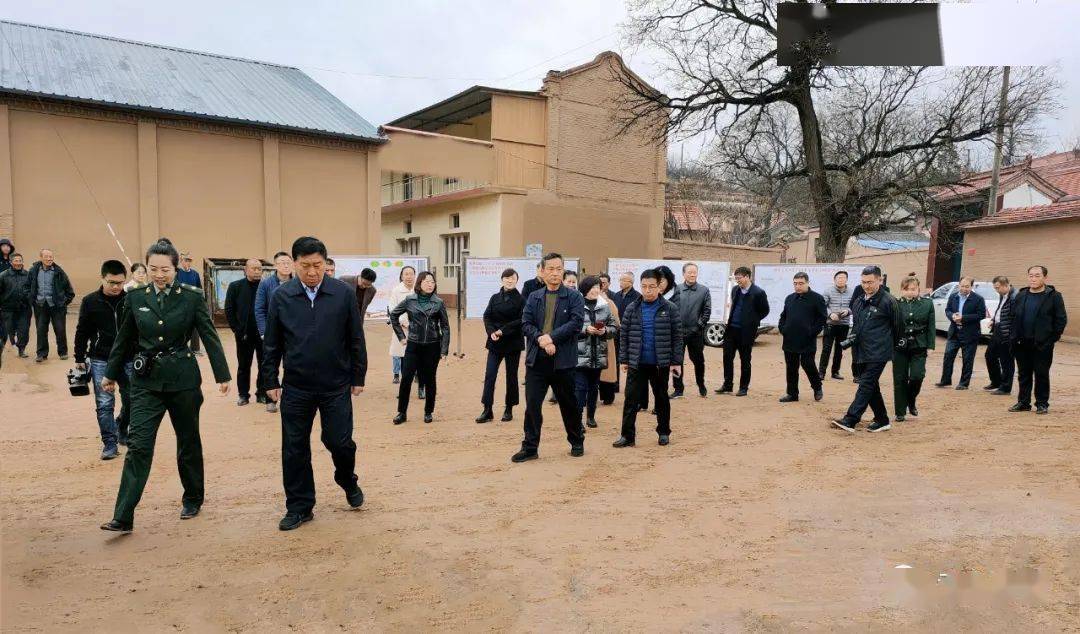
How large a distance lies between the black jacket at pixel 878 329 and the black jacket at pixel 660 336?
2477 millimetres

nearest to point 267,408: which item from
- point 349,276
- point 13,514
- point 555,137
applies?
point 13,514

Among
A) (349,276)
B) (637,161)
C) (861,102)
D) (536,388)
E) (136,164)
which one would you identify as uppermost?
(861,102)

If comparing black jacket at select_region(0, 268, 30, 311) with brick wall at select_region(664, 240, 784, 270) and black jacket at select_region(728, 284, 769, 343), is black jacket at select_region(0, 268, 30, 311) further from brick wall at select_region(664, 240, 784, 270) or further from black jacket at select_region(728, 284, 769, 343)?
brick wall at select_region(664, 240, 784, 270)

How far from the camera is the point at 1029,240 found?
20.0 metres

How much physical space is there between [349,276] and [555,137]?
37.5ft

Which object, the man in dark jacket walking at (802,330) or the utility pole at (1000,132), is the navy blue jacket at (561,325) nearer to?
the man in dark jacket walking at (802,330)

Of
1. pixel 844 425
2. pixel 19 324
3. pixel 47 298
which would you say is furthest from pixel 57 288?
pixel 844 425

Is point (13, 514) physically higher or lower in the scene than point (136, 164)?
lower

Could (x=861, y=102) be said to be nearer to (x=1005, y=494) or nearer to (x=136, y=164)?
(x=1005, y=494)

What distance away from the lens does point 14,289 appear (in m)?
11.2

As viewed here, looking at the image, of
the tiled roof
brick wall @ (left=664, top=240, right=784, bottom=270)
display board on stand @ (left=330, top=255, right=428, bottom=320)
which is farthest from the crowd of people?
brick wall @ (left=664, top=240, right=784, bottom=270)

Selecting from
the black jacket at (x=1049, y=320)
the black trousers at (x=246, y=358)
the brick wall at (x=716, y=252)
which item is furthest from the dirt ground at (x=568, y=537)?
the brick wall at (x=716, y=252)

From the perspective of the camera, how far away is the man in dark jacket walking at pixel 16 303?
11141mm

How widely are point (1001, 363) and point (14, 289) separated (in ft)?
52.1
